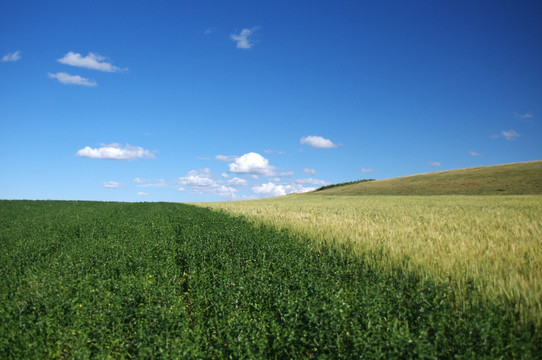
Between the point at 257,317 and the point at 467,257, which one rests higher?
the point at 467,257

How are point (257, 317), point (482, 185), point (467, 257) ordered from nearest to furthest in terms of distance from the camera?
point (257, 317) < point (467, 257) < point (482, 185)

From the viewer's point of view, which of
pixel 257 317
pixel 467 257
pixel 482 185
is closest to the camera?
pixel 257 317

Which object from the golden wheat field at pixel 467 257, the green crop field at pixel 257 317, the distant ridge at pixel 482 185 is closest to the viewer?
the green crop field at pixel 257 317

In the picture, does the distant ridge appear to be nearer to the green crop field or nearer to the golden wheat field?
the golden wheat field

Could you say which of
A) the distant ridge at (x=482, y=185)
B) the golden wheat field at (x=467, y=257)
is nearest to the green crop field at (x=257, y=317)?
the golden wheat field at (x=467, y=257)

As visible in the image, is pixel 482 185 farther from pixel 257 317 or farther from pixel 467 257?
pixel 257 317

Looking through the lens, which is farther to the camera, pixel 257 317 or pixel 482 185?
pixel 482 185

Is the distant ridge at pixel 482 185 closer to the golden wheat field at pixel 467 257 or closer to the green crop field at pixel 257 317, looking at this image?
the golden wheat field at pixel 467 257

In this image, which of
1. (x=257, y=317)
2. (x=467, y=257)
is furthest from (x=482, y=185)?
(x=257, y=317)

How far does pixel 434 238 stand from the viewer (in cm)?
779

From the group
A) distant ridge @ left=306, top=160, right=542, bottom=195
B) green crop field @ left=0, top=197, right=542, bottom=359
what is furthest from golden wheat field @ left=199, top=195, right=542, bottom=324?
distant ridge @ left=306, top=160, right=542, bottom=195

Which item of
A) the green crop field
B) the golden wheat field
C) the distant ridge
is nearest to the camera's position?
the green crop field

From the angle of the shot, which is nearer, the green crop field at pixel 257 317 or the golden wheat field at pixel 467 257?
the green crop field at pixel 257 317

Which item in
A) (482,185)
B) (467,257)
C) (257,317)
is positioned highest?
(482,185)
